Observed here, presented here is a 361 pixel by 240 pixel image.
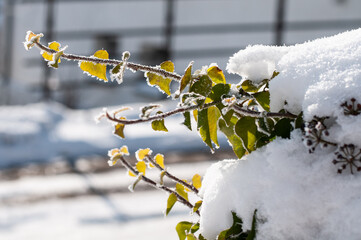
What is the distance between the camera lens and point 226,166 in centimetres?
93

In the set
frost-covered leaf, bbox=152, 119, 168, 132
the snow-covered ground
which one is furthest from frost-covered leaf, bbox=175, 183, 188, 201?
the snow-covered ground

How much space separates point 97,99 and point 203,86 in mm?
12468

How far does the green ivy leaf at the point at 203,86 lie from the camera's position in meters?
0.88

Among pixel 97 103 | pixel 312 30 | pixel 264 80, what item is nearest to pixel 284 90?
pixel 264 80

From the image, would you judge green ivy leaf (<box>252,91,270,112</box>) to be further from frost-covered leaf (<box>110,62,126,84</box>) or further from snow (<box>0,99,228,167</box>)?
snow (<box>0,99,228,167</box>)

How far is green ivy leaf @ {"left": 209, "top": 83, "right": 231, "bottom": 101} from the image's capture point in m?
0.90

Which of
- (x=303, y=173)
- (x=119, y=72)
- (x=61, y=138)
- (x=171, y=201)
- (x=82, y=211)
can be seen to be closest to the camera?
(x=303, y=173)

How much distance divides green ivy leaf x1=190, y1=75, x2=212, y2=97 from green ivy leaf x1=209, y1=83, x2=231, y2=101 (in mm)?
19

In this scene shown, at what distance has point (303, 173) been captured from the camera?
80cm

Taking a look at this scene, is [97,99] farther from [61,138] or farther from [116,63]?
[116,63]

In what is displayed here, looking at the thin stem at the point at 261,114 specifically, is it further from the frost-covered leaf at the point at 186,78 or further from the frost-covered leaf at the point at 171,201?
the frost-covered leaf at the point at 171,201

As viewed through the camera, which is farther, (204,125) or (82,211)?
(82,211)

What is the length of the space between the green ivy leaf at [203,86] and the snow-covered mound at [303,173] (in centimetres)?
9

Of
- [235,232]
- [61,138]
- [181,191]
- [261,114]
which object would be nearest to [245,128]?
[261,114]
